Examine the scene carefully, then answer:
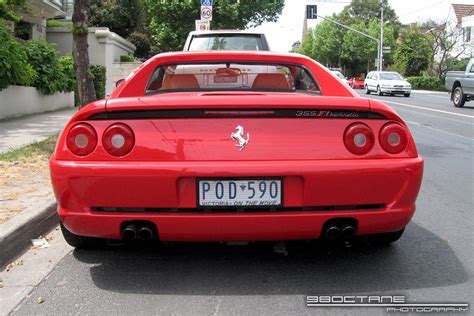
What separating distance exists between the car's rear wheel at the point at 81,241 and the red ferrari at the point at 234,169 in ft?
1.71

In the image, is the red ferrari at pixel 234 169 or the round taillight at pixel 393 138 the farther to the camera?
the round taillight at pixel 393 138

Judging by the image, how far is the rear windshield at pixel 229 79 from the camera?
430 cm

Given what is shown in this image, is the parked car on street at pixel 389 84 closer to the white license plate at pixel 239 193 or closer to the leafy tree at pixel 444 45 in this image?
the leafy tree at pixel 444 45


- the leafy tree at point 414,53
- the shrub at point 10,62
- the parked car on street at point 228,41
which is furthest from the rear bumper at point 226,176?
the leafy tree at point 414,53

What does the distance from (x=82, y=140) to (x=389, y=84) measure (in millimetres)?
28829

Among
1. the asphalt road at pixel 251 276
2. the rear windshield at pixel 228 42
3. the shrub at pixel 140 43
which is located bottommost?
the asphalt road at pixel 251 276

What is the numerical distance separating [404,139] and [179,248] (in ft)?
6.01

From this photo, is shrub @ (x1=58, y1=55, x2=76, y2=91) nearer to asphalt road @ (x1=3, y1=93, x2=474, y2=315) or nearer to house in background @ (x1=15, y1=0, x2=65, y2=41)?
house in background @ (x1=15, y1=0, x2=65, y2=41)

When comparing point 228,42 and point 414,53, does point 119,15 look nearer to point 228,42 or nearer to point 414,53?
point 228,42

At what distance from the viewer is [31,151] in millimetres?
7324

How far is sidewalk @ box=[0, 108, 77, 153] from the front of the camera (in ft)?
27.2

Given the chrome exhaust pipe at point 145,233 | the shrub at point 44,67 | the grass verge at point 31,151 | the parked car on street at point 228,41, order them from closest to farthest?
the chrome exhaust pipe at point 145,233, the grass verge at point 31,151, the parked car on street at point 228,41, the shrub at point 44,67

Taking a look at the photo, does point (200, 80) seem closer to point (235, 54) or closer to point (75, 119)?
point (235, 54)

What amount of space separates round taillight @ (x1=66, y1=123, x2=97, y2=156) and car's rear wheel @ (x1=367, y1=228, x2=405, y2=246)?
2056 millimetres
